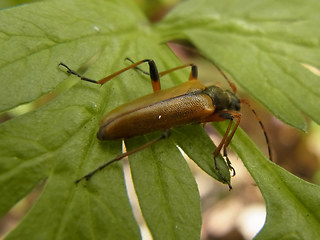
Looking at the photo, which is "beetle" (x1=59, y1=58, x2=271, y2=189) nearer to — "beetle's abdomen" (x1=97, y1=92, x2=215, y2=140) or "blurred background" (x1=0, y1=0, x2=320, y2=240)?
"beetle's abdomen" (x1=97, y1=92, x2=215, y2=140)

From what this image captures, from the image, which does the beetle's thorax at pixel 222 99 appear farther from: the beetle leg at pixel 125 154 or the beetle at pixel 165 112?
the beetle leg at pixel 125 154

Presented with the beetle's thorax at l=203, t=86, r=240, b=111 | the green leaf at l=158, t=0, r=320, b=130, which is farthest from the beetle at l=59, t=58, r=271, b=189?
the green leaf at l=158, t=0, r=320, b=130

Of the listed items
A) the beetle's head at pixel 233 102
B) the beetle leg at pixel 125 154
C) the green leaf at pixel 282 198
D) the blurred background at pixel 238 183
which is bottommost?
the blurred background at pixel 238 183

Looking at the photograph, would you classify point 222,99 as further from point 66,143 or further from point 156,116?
point 66,143

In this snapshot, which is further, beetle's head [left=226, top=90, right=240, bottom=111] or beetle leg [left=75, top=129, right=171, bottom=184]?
→ beetle's head [left=226, top=90, right=240, bottom=111]

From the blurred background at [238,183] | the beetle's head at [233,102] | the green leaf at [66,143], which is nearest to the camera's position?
the green leaf at [66,143]

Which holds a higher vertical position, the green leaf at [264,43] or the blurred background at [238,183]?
the green leaf at [264,43]

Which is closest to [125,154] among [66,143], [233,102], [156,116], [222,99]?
[66,143]

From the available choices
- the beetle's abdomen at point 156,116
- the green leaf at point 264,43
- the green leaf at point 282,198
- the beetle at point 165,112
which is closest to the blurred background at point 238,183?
the green leaf at point 264,43

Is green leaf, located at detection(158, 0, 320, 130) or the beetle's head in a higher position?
green leaf, located at detection(158, 0, 320, 130)
